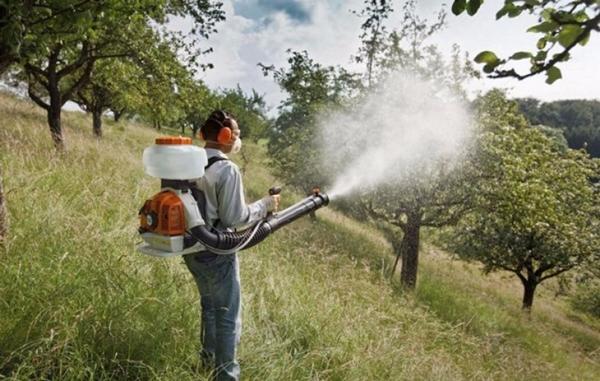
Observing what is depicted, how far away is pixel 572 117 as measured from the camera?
88.6m

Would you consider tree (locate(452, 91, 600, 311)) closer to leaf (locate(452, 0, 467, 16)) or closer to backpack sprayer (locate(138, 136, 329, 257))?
backpack sprayer (locate(138, 136, 329, 257))

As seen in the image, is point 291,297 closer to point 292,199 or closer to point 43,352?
point 43,352

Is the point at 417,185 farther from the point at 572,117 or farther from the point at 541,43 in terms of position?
the point at 572,117

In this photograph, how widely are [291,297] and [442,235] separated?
1658 centimetres

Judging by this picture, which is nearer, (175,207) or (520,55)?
(520,55)

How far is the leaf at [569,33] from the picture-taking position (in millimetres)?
A: 1313

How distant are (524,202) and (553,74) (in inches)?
372

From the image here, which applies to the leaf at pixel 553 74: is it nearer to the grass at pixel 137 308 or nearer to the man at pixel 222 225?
the man at pixel 222 225

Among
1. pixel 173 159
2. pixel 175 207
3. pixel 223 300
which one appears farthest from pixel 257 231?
pixel 173 159

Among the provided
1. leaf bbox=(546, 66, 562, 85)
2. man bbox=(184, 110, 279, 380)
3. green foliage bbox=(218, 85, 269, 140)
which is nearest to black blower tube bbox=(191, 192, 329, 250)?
man bbox=(184, 110, 279, 380)

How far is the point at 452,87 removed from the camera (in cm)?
1019

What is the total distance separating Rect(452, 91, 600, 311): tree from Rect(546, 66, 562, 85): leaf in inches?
328

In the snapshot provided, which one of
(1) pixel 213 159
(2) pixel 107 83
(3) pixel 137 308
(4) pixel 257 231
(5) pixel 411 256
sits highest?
(2) pixel 107 83

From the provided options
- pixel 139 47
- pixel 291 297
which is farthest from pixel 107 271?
pixel 139 47
